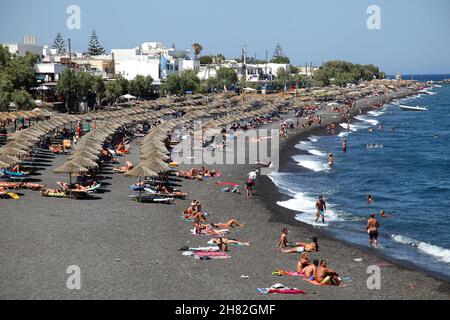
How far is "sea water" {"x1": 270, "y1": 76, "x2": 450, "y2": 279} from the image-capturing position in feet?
69.3

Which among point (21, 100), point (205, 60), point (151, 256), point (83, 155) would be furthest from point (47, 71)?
point (205, 60)

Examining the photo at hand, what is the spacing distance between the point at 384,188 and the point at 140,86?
165ft

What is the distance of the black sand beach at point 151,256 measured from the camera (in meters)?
13.8

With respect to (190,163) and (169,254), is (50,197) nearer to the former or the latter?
(169,254)

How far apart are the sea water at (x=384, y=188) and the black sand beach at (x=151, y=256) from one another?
5.54ft

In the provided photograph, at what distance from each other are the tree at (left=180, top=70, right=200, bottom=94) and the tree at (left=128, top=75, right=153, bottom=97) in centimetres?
614

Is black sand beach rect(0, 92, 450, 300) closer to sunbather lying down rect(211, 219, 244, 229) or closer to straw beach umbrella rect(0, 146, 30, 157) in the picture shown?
sunbather lying down rect(211, 219, 244, 229)

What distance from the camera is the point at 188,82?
87438 mm

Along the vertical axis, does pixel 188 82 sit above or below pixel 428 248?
above

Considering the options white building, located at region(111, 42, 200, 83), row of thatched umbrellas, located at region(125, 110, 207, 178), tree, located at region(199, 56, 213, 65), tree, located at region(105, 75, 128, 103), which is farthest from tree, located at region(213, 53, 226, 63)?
row of thatched umbrellas, located at region(125, 110, 207, 178)

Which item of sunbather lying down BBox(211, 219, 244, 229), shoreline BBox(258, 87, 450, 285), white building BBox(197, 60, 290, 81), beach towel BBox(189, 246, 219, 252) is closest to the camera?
beach towel BBox(189, 246, 219, 252)

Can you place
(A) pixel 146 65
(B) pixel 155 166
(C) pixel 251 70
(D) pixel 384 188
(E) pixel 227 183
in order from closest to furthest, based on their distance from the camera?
(B) pixel 155 166 → (E) pixel 227 183 → (D) pixel 384 188 → (A) pixel 146 65 → (C) pixel 251 70

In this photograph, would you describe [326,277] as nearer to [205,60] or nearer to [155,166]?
[155,166]
